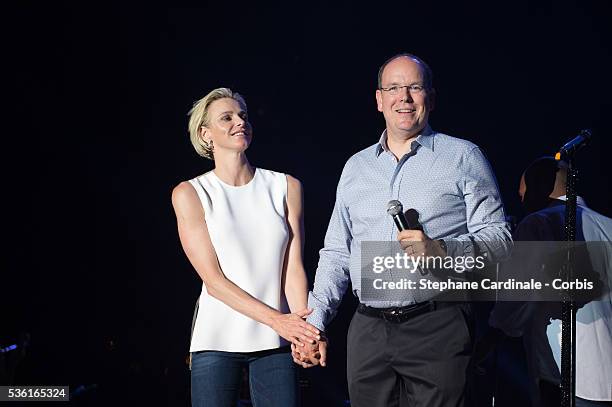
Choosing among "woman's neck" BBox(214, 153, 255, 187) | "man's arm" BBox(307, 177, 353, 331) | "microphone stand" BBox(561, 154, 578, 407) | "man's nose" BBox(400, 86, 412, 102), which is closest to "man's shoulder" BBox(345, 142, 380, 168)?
"man's arm" BBox(307, 177, 353, 331)

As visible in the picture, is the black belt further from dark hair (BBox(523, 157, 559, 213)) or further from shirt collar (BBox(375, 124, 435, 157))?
dark hair (BBox(523, 157, 559, 213))

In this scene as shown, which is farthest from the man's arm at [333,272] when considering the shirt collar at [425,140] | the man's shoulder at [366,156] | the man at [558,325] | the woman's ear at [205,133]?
the man at [558,325]

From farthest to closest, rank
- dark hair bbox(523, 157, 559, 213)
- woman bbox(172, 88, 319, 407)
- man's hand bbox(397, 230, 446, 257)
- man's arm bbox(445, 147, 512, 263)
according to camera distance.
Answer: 1. dark hair bbox(523, 157, 559, 213)
2. woman bbox(172, 88, 319, 407)
3. man's arm bbox(445, 147, 512, 263)
4. man's hand bbox(397, 230, 446, 257)

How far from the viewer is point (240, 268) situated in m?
2.66

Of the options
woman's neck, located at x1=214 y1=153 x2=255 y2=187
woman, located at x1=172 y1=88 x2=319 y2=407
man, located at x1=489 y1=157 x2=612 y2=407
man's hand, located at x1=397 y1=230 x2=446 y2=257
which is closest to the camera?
man's hand, located at x1=397 y1=230 x2=446 y2=257

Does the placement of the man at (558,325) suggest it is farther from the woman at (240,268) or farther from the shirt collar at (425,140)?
the woman at (240,268)

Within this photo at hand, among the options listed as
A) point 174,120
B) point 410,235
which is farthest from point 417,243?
point 174,120

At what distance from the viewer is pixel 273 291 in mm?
2676

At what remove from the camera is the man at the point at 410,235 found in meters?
2.32

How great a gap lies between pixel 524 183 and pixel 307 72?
1.99m

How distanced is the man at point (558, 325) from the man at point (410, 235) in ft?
3.31

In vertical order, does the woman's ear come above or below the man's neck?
above

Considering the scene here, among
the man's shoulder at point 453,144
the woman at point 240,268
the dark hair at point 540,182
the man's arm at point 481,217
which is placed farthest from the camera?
the dark hair at point 540,182

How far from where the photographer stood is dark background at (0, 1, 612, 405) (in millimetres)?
4621
